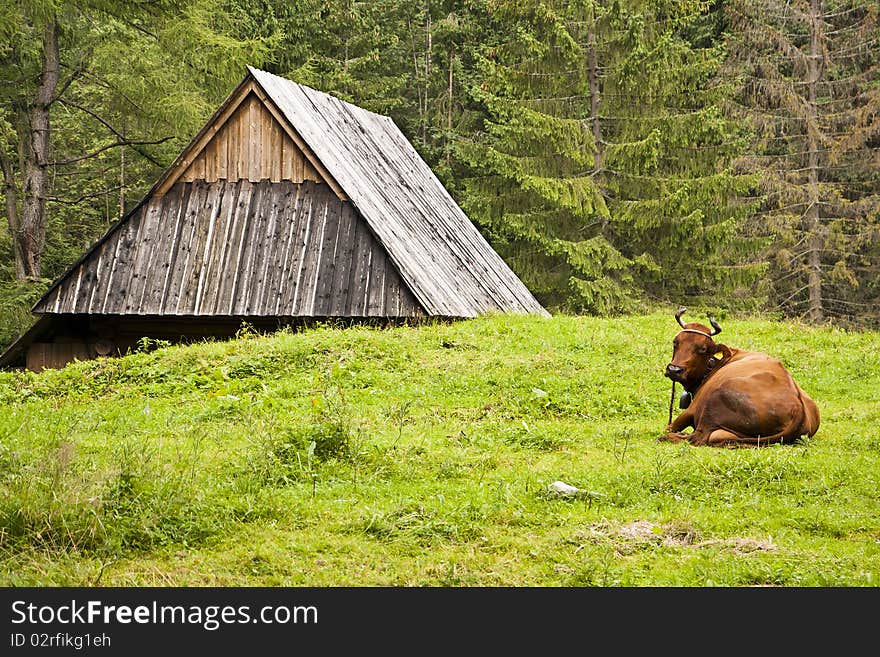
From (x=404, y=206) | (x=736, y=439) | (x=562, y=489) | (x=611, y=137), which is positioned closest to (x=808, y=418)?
(x=736, y=439)

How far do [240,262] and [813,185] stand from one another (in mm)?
24937

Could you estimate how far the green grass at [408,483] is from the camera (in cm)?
639

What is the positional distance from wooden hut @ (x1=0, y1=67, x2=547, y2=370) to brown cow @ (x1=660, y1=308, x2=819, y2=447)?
28.0ft

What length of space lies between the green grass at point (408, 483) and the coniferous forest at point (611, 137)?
58.4 feet

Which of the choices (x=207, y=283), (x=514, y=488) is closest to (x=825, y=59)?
(x=207, y=283)

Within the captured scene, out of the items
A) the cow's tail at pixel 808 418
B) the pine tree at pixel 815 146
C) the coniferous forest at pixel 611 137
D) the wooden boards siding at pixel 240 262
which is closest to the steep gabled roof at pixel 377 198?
the wooden boards siding at pixel 240 262

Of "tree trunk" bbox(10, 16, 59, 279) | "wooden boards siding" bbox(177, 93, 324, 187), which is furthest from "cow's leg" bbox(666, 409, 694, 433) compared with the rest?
"tree trunk" bbox(10, 16, 59, 279)

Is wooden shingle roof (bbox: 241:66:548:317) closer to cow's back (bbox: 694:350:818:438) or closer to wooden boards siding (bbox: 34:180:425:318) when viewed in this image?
wooden boards siding (bbox: 34:180:425:318)

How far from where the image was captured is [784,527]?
23.7 ft

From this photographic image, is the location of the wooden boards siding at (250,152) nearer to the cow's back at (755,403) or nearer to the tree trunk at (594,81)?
the cow's back at (755,403)

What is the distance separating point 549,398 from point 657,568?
6.21 m

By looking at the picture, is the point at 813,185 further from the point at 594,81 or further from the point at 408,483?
the point at 408,483

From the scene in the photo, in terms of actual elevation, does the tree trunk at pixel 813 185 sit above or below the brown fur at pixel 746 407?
above

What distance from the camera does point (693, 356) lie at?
1024 centimetres
